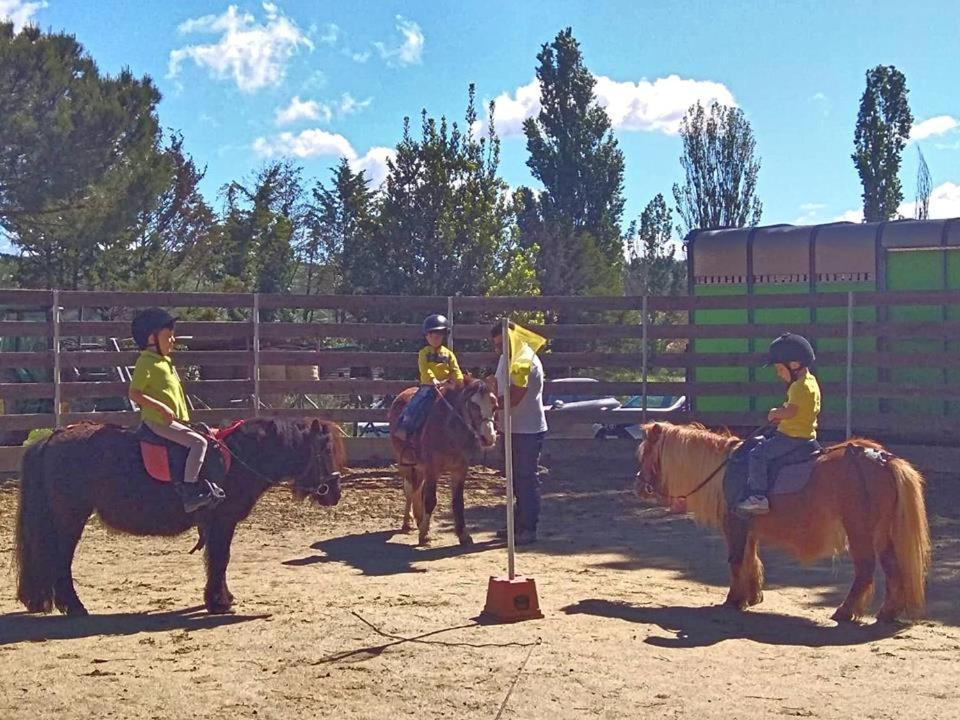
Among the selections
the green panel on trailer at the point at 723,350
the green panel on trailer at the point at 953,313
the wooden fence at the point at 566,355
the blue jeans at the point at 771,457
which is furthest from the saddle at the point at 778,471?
the green panel on trailer at the point at 953,313

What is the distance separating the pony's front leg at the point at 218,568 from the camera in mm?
7242

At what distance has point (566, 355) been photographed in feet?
49.5

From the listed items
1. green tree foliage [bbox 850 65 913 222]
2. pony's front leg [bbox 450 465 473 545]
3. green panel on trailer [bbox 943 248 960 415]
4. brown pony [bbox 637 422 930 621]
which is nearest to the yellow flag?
pony's front leg [bbox 450 465 473 545]

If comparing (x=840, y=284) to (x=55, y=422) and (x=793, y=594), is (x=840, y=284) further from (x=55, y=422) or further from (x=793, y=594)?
(x=55, y=422)

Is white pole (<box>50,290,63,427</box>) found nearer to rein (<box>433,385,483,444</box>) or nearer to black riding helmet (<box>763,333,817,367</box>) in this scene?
rein (<box>433,385,483,444</box>)

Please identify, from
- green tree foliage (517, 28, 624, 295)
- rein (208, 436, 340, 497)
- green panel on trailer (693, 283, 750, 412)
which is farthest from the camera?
green tree foliage (517, 28, 624, 295)

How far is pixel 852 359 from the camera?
14.0 metres

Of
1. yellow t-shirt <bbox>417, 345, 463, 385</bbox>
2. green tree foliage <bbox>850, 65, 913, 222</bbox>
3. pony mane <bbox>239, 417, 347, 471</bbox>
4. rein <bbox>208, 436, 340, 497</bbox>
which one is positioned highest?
green tree foliage <bbox>850, 65, 913, 222</bbox>

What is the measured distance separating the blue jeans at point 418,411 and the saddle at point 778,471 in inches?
133

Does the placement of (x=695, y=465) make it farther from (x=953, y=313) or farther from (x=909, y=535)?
(x=953, y=313)

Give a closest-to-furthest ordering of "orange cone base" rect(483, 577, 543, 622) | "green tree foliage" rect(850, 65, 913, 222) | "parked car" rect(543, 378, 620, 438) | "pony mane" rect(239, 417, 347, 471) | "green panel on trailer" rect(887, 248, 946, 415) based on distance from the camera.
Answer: "orange cone base" rect(483, 577, 543, 622), "pony mane" rect(239, 417, 347, 471), "green panel on trailer" rect(887, 248, 946, 415), "parked car" rect(543, 378, 620, 438), "green tree foliage" rect(850, 65, 913, 222)

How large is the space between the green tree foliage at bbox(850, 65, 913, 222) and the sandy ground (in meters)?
24.8

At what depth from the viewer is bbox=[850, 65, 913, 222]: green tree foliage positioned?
1297 inches

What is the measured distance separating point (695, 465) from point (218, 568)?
3.38 meters
